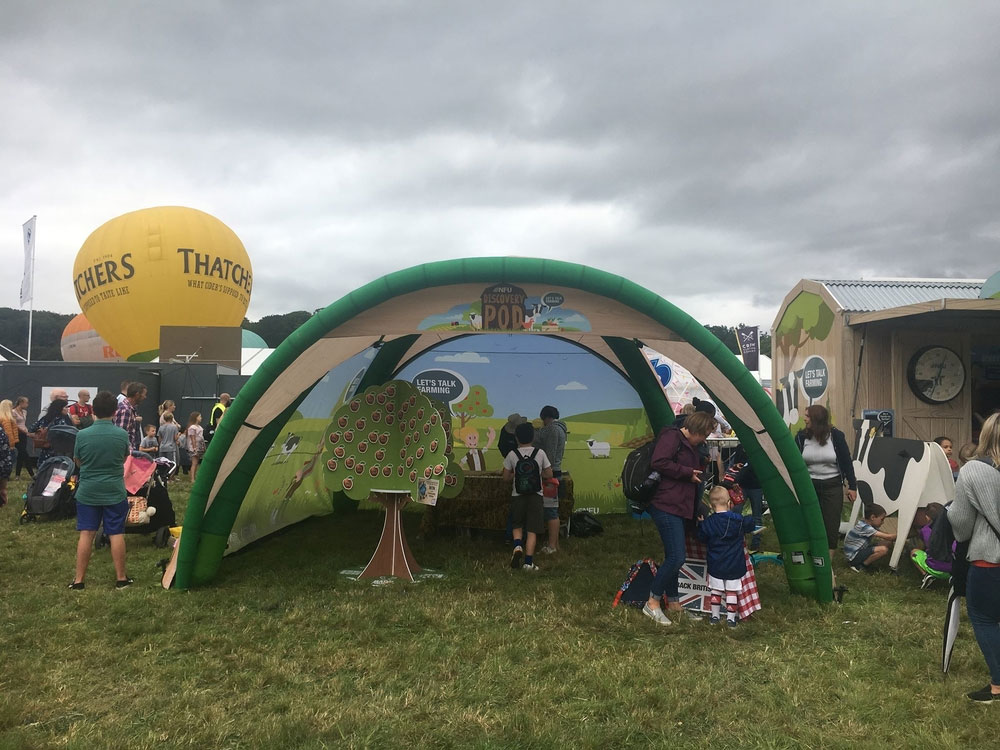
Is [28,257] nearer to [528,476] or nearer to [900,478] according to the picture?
[528,476]

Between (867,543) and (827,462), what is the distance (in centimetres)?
112

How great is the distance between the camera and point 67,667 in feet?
14.3

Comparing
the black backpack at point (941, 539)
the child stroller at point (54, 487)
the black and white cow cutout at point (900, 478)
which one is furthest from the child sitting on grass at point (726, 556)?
the child stroller at point (54, 487)

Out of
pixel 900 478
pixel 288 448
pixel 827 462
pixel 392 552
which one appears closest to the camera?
pixel 827 462

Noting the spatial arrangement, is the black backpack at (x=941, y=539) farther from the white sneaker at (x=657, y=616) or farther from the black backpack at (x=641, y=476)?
the white sneaker at (x=657, y=616)

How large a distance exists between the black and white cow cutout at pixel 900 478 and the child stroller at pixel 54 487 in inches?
380

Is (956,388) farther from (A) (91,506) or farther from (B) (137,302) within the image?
(B) (137,302)

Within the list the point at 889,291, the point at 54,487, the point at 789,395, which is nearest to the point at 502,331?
the point at 54,487

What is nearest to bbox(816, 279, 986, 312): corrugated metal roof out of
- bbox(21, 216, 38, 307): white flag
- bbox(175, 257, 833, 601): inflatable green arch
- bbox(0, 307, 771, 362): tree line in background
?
bbox(175, 257, 833, 601): inflatable green arch

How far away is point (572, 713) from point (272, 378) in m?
3.54

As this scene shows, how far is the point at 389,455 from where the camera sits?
661cm

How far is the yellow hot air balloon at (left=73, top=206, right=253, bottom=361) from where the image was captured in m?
18.4

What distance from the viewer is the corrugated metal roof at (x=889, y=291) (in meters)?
10.9

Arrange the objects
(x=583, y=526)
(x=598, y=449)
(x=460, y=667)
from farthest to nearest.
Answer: (x=598, y=449) < (x=583, y=526) < (x=460, y=667)
